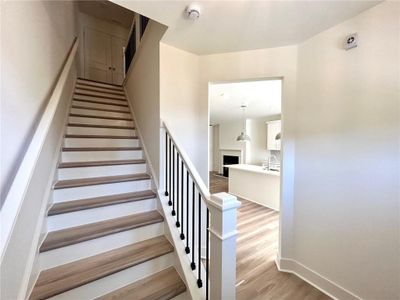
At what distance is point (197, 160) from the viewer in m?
2.34

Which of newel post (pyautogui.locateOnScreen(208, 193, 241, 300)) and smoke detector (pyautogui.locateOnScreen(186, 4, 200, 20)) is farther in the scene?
smoke detector (pyautogui.locateOnScreen(186, 4, 200, 20))

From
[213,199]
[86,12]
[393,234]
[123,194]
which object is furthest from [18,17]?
[86,12]

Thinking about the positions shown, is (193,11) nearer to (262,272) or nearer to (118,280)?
(118,280)

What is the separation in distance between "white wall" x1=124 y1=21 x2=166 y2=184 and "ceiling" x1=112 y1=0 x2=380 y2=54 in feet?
0.98

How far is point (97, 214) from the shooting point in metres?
1.68

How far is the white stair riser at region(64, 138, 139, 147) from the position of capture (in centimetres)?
223

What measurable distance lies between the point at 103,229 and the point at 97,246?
126 mm

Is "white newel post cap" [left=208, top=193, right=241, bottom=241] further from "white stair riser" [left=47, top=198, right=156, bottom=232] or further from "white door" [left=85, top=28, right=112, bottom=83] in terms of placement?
"white door" [left=85, top=28, right=112, bottom=83]

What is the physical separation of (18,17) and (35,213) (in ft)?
4.17

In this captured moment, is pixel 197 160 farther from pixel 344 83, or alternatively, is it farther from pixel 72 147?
pixel 344 83

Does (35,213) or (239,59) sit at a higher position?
(239,59)

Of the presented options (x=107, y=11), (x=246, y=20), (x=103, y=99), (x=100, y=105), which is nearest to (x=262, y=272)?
(x=246, y=20)

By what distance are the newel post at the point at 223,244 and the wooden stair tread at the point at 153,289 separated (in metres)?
0.35

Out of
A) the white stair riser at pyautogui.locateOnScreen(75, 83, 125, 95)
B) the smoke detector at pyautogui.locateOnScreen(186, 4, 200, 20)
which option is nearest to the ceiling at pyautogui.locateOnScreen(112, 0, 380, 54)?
the smoke detector at pyautogui.locateOnScreen(186, 4, 200, 20)
